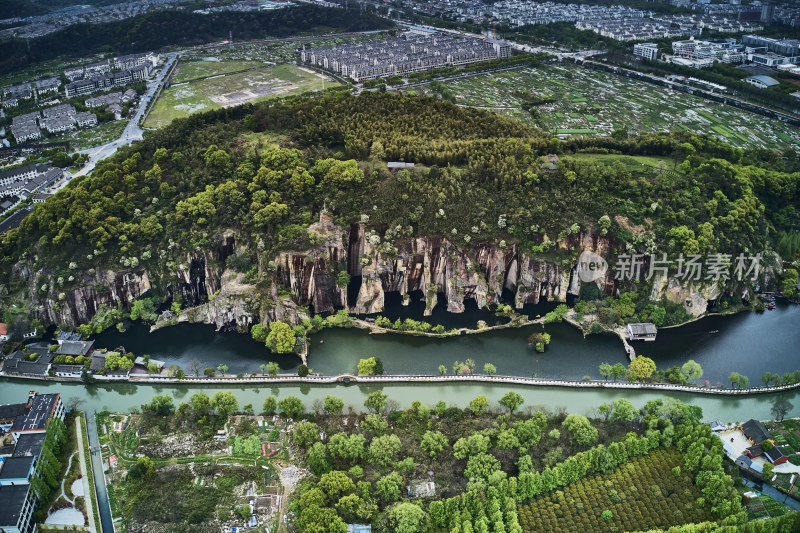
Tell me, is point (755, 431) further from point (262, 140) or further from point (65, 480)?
point (262, 140)

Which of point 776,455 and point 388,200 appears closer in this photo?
point 776,455

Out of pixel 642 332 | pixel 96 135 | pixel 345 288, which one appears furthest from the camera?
pixel 96 135

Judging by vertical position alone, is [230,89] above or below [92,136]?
above

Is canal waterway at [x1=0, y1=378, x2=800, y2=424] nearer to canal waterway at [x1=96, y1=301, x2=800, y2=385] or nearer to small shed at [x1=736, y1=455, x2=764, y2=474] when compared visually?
canal waterway at [x1=96, y1=301, x2=800, y2=385]

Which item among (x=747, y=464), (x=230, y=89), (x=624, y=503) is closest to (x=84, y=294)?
(x=624, y=503)

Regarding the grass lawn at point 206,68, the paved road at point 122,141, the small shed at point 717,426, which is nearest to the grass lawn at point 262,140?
the paved road at point 122,141

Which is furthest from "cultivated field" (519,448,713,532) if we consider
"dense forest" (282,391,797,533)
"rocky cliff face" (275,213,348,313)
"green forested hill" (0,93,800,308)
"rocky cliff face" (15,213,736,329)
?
"rocky cliff face" (275,213,348,313)

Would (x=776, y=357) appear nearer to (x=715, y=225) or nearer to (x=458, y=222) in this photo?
(x=715, y=225)
